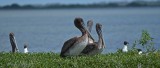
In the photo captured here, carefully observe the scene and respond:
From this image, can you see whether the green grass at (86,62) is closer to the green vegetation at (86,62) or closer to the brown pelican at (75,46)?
the green vegetation at (86,62)

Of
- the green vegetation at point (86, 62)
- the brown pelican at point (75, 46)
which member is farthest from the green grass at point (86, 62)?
the brown pelican at point (75, 46)

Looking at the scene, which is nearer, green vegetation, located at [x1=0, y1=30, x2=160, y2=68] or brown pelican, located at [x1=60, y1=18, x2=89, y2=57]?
green vegetation, located at [x1=0, y1=30, x2=160, y2=68]

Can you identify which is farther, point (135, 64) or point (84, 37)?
point (84, 37)

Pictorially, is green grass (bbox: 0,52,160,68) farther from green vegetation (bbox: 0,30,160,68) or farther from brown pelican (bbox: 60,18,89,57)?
brown pelican (bbox: 60,18,89,57)

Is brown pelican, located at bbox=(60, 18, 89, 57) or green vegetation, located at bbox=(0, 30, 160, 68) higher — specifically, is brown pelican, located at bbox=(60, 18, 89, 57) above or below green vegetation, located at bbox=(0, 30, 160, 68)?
above

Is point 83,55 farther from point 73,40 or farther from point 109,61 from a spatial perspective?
point 109,61

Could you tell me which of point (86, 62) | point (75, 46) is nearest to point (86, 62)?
point (86, 62)

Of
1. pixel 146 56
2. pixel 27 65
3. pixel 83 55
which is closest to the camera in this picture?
pixel 27 65

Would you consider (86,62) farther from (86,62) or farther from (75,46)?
(75,46)

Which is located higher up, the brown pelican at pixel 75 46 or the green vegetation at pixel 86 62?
the brown pelican at pixel 75 46

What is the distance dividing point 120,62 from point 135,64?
0.33m

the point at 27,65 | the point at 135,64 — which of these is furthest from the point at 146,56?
the point at 27,65

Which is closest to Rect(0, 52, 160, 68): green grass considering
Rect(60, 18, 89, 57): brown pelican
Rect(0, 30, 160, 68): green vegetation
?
Rect(0, 30, 160, 68): green vegetation

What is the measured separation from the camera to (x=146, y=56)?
13.9 metres
